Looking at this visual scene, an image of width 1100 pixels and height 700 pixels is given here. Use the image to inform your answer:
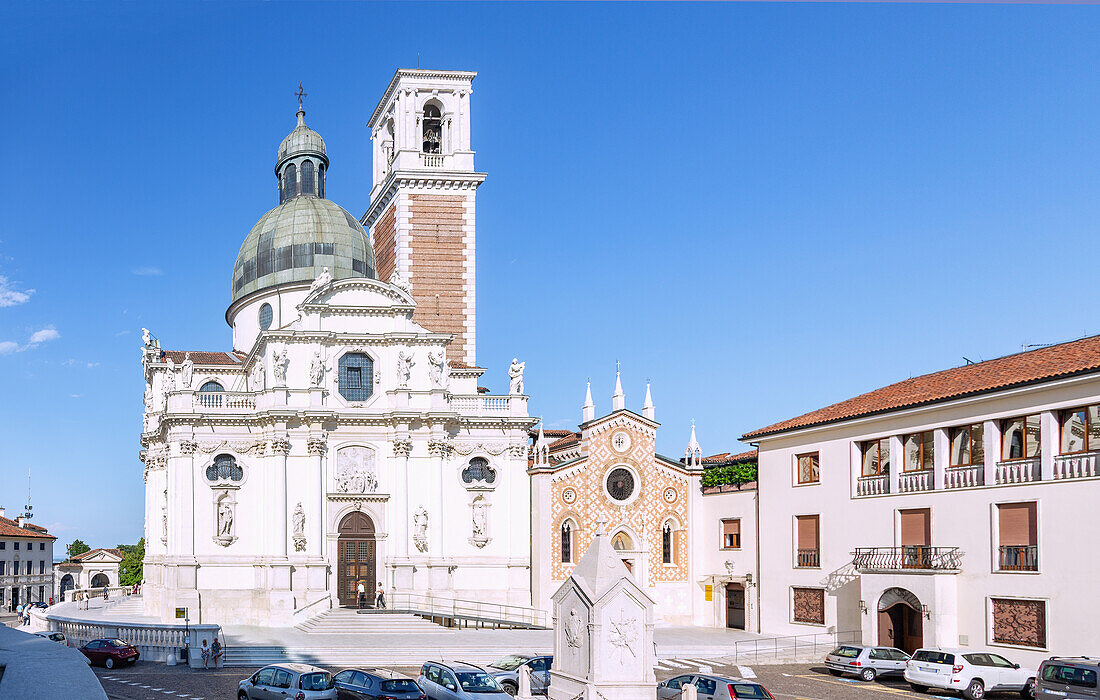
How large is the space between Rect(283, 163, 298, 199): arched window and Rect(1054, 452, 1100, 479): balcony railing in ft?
140

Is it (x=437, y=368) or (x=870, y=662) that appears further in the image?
(x=437, y=368)

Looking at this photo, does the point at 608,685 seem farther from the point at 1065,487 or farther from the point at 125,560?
the point at 125,560

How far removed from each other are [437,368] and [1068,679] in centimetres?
3056

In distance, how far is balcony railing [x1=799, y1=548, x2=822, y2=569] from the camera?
40.7m

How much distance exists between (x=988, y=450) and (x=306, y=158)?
1597 inches

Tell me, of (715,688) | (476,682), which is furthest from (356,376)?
(715,688)

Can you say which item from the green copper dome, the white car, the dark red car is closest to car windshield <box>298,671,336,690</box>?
the dark red car

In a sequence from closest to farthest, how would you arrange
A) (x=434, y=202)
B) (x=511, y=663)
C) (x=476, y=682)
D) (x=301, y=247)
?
(x=476, y=682), (x=511, y=663), (x=301, y=247), (x=434, y=202)

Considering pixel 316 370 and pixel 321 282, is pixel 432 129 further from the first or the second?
pixel 316 370

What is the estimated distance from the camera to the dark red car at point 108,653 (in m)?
34.4

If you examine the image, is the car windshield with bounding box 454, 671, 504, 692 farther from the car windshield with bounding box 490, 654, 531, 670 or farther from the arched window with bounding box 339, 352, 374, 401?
the arched window with bounding box 339, 352, 374, 401

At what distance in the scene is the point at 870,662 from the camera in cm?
3191

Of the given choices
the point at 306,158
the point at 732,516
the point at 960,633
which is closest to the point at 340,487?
the point at 732,516

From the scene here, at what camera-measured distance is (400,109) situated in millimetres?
59812
